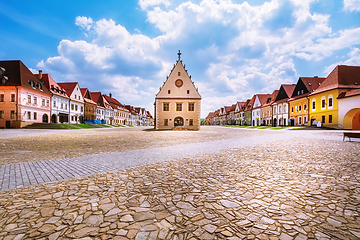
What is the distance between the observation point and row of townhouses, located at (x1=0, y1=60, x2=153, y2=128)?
34.3 metres

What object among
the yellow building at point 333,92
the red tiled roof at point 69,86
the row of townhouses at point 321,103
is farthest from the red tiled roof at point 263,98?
the red tiled roof at point 69,86

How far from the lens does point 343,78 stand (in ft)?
106

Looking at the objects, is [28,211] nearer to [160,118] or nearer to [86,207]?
[86,207]

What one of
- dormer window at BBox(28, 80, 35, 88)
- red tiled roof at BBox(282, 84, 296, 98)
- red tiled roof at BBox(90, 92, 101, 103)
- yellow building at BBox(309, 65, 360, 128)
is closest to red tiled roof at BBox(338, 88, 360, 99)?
yellow building at BBox(309, 65, 360, 128)

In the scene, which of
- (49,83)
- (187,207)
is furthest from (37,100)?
(187,207)

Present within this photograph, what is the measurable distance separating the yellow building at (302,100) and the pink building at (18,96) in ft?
191

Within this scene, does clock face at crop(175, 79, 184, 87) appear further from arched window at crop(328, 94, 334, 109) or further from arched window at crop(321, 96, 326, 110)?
arched window at crop(328, 94, 334, 109)

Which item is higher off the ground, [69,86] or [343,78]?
[69,86]

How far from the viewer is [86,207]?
9.88 ft

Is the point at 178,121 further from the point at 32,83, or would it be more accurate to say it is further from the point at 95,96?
the point at 95,96

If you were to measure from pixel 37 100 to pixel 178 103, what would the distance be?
99.7 feet

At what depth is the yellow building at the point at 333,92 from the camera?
3131cm

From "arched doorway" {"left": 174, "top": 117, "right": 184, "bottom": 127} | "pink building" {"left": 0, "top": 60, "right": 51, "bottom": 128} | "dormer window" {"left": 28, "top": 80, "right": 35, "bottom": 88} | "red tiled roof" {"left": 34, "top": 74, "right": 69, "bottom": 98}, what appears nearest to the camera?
"pink building" {"left": 0, "top": 60, "right": 51, "bottom": 128}

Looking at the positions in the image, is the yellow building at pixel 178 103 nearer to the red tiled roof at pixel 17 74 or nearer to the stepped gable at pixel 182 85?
the stepped gable at pixel 182 85
